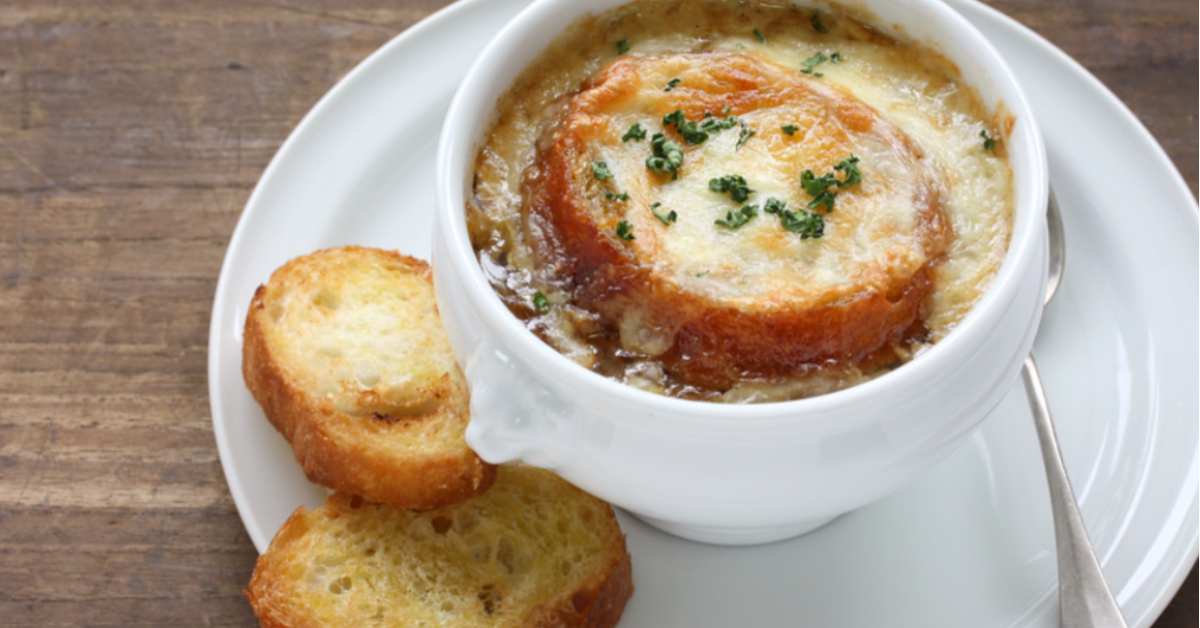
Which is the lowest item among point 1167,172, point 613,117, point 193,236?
point 193,236

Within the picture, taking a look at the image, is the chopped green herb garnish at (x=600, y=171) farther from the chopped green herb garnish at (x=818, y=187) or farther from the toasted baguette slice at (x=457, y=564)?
the toasted baguette slice at (x=457, y=564)

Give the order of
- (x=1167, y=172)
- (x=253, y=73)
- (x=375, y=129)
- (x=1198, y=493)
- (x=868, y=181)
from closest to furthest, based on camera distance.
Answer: (x=868, y=181)
(x=1198, y=493)
(x=1167, y=172)
(x=375, y=129)
(x=253, y=73)

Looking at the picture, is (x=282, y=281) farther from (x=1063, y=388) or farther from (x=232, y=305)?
(x=1063, y=388)

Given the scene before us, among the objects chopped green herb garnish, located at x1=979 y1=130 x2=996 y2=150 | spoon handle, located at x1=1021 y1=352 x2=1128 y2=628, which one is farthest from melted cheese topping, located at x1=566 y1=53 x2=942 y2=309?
A: spoon handle, located at x1=1021 y1=352 x2=1128 y2=628

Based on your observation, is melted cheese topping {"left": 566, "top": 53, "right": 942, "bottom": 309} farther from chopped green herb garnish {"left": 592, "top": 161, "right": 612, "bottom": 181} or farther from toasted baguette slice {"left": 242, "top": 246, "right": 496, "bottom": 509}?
toasted baguette slice {"left": 242, "top": 246, "right": 496, "bottom": 509}

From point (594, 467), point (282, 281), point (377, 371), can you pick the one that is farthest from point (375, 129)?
point (594, 467)

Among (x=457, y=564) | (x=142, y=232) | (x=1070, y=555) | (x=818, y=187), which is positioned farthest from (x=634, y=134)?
(x=142, y=232)

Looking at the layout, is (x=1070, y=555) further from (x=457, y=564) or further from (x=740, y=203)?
(x=457, y=564)
